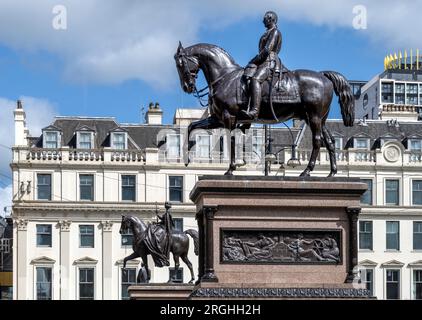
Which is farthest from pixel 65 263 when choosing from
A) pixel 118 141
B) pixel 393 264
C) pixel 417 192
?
pixel 417 192

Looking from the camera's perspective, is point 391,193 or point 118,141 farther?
point 391,193

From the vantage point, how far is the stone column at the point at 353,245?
2459 centimetres

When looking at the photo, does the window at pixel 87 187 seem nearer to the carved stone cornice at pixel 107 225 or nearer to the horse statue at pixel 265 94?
the carved stone cornice at pixel 107 225

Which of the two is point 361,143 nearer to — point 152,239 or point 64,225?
point 64,225

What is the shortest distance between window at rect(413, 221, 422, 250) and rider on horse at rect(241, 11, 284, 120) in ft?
188

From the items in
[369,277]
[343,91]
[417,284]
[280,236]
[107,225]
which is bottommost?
[417,284]

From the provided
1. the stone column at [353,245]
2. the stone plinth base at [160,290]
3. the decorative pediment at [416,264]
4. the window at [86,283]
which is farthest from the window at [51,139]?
the stone column at [353,245]

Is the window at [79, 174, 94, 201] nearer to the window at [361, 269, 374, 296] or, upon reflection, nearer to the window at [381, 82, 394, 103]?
the window at [361, 269, 374, 296]

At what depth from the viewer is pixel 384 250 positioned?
80750 millimetres

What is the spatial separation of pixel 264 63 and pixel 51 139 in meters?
56.4

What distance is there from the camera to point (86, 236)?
260 feet

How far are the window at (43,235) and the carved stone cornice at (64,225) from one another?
2.70ft
